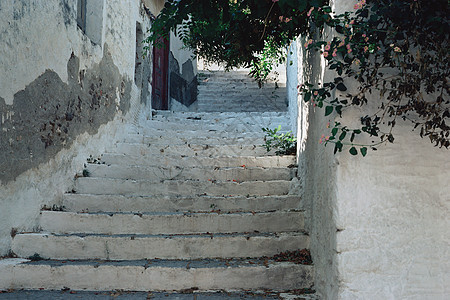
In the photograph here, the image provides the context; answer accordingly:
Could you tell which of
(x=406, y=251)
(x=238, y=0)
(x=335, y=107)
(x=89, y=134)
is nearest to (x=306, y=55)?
(x=238, y=0)

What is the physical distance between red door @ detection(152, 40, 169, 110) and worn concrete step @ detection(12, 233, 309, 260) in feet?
15.1

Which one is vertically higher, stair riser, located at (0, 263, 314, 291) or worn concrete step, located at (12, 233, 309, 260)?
worn concrete step, located at (12, 233, 309, 260)

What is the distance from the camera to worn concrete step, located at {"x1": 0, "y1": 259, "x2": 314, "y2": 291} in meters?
2.85

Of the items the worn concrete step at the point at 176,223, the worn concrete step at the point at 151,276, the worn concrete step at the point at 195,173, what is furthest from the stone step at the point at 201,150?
the worn concrete step at the point at 151,276

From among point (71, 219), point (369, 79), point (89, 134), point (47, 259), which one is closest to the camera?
point (369, 79)

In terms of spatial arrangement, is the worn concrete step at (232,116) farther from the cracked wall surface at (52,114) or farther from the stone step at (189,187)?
the stone step at (189,187)

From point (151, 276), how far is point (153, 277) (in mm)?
15

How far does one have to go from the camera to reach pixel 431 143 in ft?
7.19

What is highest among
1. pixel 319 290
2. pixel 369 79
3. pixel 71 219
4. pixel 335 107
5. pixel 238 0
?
pixel 238 0

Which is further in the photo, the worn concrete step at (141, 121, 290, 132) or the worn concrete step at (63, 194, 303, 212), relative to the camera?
the worn concrete step at (141, 121, 290, 132)

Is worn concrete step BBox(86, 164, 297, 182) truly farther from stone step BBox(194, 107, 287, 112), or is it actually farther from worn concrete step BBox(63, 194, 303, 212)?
stone step BBox(194, 107, 287, 112)

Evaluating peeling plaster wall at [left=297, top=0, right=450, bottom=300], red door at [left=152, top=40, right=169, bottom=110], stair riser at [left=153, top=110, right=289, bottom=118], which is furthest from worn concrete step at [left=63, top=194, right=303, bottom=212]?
red door at [left=152, top=40, right=169, bottom=110]

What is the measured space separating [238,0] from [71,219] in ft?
6.97

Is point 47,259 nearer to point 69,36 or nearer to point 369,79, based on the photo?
point 69,36
